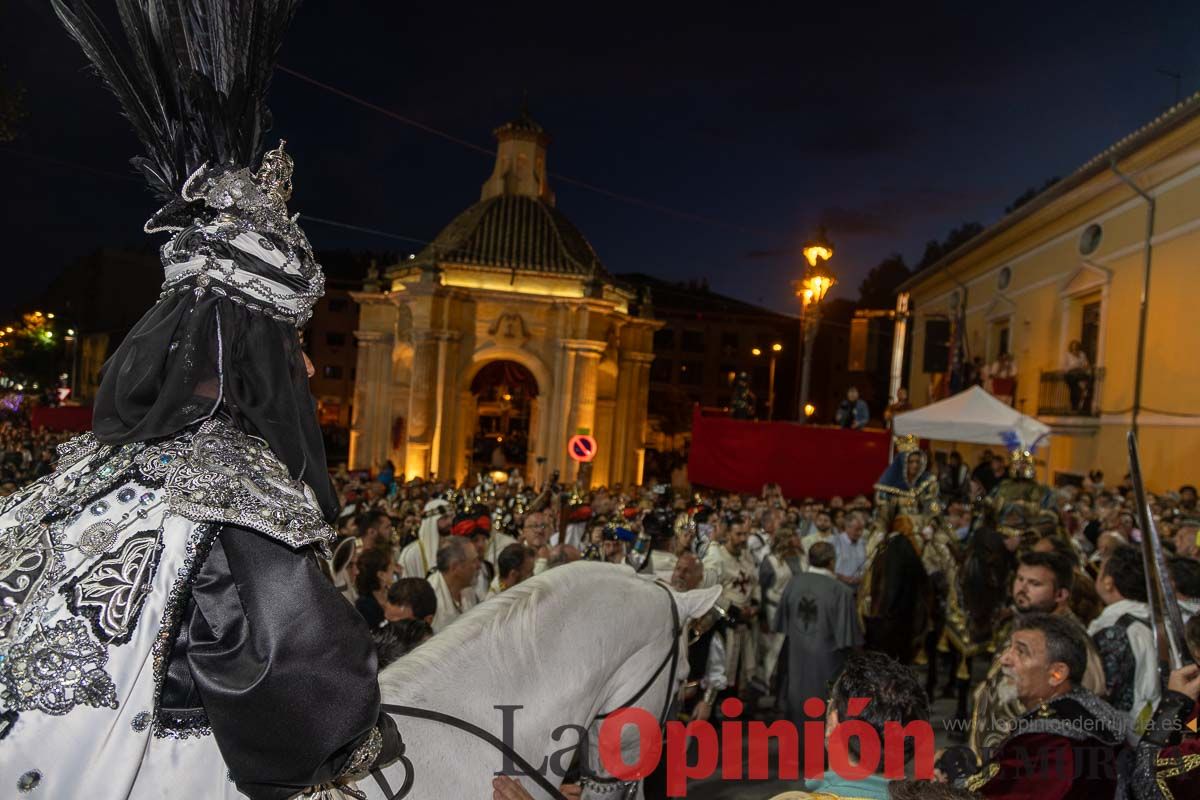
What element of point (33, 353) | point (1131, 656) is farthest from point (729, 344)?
point (1131, 656)

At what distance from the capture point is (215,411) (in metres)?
1.98

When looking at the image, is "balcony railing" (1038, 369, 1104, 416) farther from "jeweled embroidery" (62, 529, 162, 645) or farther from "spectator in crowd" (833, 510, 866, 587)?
"jeweled embroidery" (62, 529, 162, 645)

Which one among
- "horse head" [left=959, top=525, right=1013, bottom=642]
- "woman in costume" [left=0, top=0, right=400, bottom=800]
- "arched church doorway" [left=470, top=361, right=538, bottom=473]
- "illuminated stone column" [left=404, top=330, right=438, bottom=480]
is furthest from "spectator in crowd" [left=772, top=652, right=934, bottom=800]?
"arched church doorway" [left=470, top=361, right=538, bottom=473]

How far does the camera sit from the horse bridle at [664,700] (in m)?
3.15

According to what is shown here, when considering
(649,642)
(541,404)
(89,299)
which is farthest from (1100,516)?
(89,299)

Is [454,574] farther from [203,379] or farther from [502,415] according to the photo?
[502,415]

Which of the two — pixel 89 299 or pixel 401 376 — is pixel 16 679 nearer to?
pixel 401 376

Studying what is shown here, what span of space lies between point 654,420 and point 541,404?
2738cm

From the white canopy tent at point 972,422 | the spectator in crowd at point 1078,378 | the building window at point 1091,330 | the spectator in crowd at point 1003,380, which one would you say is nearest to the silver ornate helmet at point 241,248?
the white canopy tent at point 972,422

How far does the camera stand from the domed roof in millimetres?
29406

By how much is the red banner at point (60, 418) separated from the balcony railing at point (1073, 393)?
29.6 meters

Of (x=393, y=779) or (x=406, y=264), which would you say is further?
(x=406, y=264)

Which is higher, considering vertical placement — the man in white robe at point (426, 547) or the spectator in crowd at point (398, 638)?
the spectator in crowd at point (398, 638)

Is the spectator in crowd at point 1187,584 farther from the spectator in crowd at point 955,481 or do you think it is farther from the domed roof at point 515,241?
the domed roof at point 515,241
